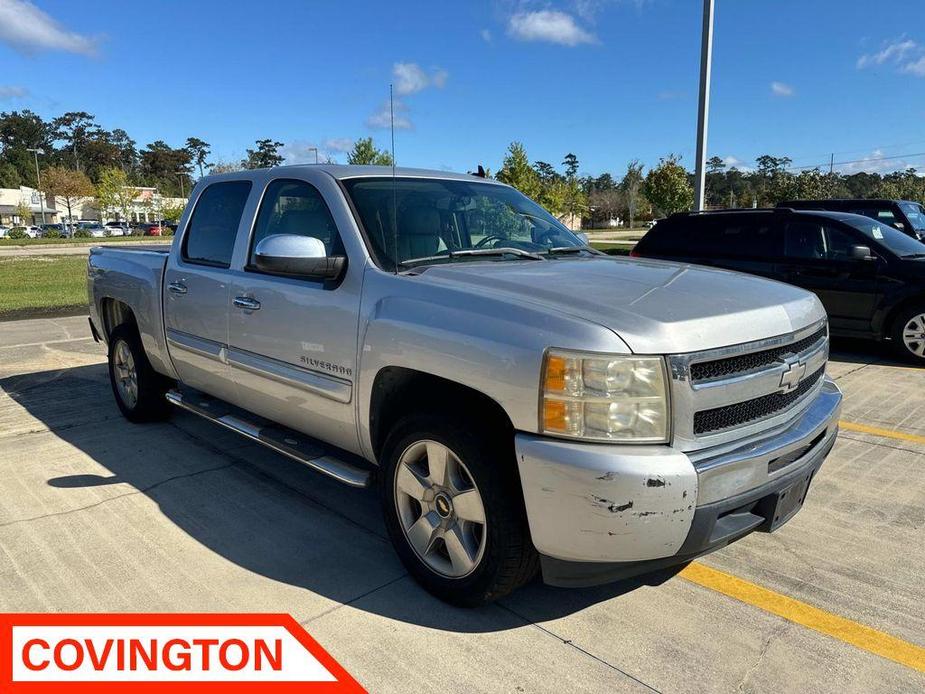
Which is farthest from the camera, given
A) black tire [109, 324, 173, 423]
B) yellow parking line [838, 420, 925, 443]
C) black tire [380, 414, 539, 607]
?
black tire [109, 324, 173, 423]

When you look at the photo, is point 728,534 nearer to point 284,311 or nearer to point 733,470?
point 733,470

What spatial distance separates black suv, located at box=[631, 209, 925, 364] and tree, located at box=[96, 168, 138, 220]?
211 feet

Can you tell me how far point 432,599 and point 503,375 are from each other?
1.14 meters

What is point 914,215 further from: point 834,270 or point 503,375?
point 503,375

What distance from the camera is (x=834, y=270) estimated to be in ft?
27.7

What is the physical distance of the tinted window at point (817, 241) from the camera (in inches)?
333

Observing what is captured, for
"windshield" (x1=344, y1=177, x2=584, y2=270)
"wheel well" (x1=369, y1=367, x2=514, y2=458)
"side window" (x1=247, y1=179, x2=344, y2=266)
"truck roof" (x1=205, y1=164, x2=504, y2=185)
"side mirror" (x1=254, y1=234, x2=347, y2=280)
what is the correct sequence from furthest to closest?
"truck roof" (x1=205, y1=164, x2=504, y2=185) < "side window" (x1=247, y1=179, x2=344, y2=266) < "windshield" (x1=344, y1=177, x2=584, y2=270) < "side mirror" (x1=254, y1=234, x2=347, y2=280) < "wheel well" (x1=369, y1=367, x2=514, y2=458)

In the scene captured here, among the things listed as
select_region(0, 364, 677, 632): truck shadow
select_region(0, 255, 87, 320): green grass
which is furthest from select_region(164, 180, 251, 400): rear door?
select_region(0, 255, 87, 320): green grass

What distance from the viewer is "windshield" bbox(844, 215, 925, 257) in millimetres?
8324

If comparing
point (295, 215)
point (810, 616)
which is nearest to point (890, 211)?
point (810, 616)

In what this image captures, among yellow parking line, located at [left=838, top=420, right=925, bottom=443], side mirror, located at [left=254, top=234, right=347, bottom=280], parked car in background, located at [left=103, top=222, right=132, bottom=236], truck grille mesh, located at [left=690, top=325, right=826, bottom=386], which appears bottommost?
yellow parking line, located at [left=838, top=420, right=925, bottom=443]

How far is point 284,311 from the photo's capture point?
361 centimetres

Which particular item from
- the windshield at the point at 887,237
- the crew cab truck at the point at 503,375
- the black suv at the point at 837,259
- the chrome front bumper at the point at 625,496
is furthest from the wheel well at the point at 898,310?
the chrome front bumper at the point at 625,496

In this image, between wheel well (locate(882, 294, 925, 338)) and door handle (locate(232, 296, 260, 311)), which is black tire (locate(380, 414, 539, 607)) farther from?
wheel well (locate(882, 294, 925, 338))
